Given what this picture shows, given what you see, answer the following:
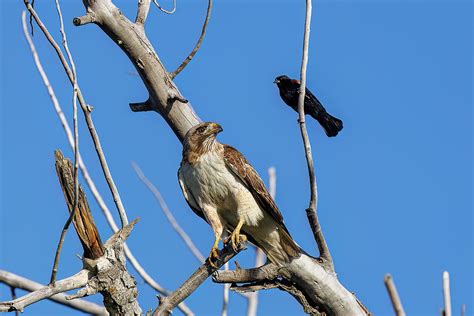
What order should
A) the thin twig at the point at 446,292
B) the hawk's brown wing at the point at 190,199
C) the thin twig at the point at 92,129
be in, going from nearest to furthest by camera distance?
the thin twig at the point at 446,292 → the thin twig at the point at 92,129 → the hawk's brown wing at the point at 190,199

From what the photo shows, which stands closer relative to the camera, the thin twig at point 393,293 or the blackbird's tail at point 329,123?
the thin twig at point 393,293

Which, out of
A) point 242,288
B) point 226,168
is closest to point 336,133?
point 226,168

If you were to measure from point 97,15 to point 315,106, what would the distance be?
1.85m

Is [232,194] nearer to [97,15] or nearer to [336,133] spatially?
[336,133]

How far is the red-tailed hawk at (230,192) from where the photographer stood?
6.00m

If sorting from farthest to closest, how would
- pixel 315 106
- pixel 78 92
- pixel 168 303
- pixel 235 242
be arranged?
1. pixel 235 242
2. pixel 315 106
3. pixel 168 303
4. pixel 78 92

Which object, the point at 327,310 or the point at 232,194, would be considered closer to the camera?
the point at 327,310

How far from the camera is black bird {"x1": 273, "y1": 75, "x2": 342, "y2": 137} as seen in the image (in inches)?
214

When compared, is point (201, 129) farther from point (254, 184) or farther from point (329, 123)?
point (329, 123)

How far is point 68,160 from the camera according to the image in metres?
4.79

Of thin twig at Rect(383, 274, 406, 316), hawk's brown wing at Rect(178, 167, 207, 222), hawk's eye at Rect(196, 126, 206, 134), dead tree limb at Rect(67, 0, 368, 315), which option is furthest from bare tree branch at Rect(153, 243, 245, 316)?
thin twig at Rect(383, 274, 406, 316)

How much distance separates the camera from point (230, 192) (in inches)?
238

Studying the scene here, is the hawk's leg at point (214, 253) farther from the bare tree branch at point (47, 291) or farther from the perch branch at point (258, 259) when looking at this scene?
the bare tree branch at point (47, 291)

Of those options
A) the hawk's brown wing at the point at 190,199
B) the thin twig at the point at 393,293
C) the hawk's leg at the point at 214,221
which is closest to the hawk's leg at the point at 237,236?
the hawk's leg at the point at 214,221
